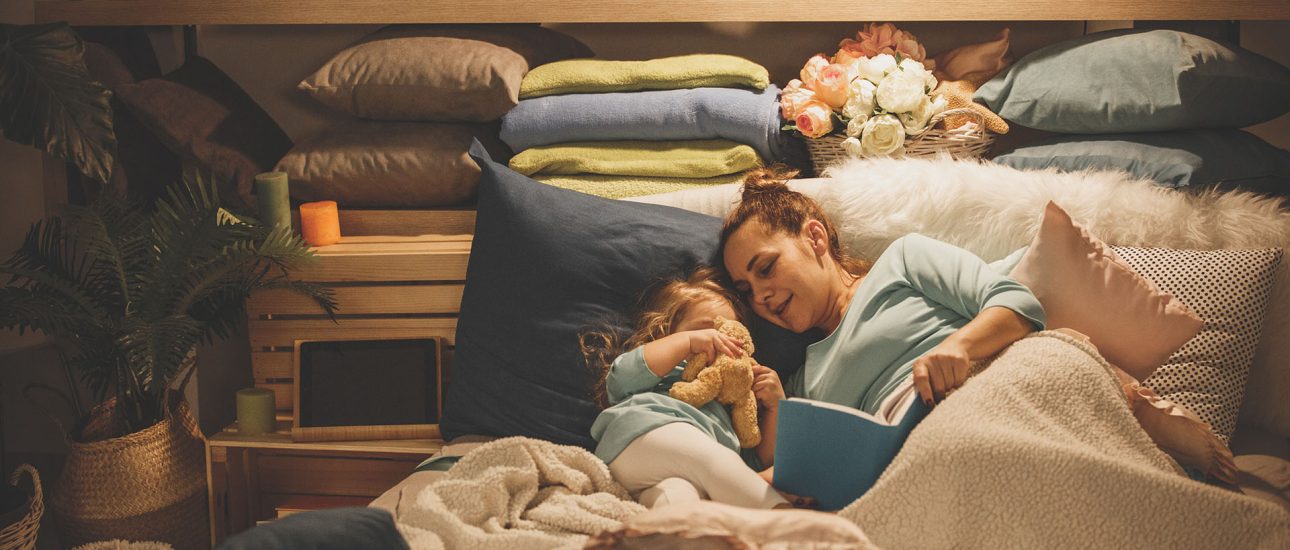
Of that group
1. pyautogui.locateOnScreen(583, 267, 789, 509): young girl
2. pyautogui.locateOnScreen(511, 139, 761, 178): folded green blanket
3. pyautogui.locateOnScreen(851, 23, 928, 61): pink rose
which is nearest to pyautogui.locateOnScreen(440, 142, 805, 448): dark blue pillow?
pyautogui.locateOnScreen(583, 267, 789, 509): young girl

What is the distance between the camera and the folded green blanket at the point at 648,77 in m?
Result: 2.23

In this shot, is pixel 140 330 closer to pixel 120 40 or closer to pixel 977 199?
A: pixel 120 40

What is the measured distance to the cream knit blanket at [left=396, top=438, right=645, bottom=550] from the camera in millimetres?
1446

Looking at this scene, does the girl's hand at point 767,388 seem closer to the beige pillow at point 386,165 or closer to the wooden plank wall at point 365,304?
the wooden plank wall at point 365,304

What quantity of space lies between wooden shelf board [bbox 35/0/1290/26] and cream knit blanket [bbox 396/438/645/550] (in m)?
1.13

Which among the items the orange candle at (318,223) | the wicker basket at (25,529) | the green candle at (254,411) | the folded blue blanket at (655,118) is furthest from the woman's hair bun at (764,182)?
the wicker basket at (25,529)

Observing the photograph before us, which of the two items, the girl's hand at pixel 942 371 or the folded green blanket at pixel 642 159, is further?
the folded green blanket at pixel 642 159

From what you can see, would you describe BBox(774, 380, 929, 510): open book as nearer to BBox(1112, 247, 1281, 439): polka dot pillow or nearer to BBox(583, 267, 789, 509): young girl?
BBox(583, 267, 789, 509): young girl

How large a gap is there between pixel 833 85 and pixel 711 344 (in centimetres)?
74

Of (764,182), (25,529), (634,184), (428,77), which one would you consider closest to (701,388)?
(764,182)

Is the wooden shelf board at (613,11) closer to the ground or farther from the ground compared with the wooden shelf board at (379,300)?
farther from the ground

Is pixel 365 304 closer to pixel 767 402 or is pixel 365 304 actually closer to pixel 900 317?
pixel 767 402

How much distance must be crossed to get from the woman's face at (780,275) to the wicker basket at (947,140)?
375mm

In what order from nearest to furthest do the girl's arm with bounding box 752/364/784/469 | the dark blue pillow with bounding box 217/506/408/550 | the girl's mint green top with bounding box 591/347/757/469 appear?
the dark blue pillow with bounding box 217/506/408/550 < the girl's mint green top with bounding box 591/347/757/469 < the girl's arm with bounding box 752/364/784/469
